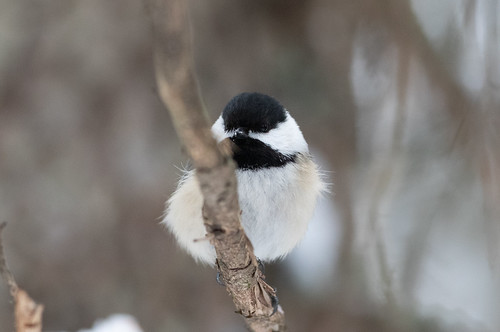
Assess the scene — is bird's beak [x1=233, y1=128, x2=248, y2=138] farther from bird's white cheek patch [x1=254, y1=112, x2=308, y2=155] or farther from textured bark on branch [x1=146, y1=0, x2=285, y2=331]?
textured bark on branch [x1=146, y1=0, x2=285, y2=331]

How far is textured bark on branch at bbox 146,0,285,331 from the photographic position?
1.99 feet

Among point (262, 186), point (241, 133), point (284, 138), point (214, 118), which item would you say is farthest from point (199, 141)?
point (214, 118)

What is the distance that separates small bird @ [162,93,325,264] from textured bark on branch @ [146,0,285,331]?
27 cm

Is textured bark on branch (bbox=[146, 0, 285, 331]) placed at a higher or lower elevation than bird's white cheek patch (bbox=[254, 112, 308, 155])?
lower

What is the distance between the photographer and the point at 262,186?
57.2 inches

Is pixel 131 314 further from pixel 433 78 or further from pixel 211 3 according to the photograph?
pixel 433 78

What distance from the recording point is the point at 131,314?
221 cm

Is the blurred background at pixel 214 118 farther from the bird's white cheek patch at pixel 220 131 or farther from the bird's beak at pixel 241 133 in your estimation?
the bird's beak at pixel 241 133

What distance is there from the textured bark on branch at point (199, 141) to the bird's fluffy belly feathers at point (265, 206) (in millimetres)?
256

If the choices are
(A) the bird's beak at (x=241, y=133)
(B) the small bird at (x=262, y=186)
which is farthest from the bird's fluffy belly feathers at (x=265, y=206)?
(A) the bird's beak at (x=241, y=133)

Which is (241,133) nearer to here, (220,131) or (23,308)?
(220,131)

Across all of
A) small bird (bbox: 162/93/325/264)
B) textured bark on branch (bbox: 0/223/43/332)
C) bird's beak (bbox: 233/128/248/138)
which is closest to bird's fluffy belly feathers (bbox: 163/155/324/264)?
small bird (bbox: 162/93/325/264)

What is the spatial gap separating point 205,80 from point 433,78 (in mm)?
993

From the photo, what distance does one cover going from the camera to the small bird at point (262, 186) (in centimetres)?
146
